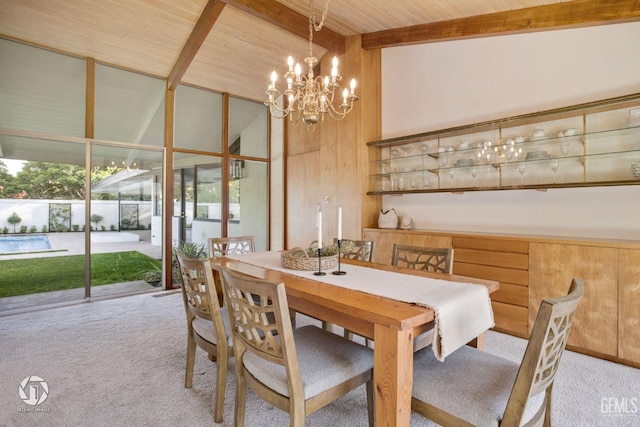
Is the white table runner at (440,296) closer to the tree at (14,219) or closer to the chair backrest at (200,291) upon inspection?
the chair backrest at (200,291)

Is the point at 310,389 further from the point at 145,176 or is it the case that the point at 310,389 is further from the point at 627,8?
the point at 145,176

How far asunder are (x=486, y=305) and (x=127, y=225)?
15.3 ft

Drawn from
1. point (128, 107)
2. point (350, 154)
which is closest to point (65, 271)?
point (128, 107)

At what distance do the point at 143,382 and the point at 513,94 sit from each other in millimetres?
4392

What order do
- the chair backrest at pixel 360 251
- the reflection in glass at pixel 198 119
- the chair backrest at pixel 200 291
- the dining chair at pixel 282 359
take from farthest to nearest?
the reflection in glass at pixel 198 119, the chair backrest at pixel 360 251, the chair backrest at pixel 200 291, the dining chair at pixel 282 359

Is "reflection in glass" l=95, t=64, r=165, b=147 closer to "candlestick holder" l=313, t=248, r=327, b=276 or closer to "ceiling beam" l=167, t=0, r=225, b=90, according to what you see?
"ceiling beam" l=167, t=0, r=225, b=90

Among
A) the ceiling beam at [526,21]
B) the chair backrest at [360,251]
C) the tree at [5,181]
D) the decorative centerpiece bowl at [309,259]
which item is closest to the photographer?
the decorative centerpiece bowl at [309,259]

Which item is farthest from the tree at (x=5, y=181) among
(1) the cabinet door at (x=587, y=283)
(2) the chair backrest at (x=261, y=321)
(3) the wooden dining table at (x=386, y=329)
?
(1) the cabinet door at (x=587, y=283)

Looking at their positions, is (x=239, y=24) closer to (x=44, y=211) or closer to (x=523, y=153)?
(x=44, y=211)

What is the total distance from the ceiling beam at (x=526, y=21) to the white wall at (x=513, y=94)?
0.37 m

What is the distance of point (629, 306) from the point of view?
255 cm

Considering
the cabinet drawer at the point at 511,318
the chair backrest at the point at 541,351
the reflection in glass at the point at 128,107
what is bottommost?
the cabinet drawer at the point at 511,318

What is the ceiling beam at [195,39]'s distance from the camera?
3.65 metres

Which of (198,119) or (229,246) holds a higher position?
(198,119)
